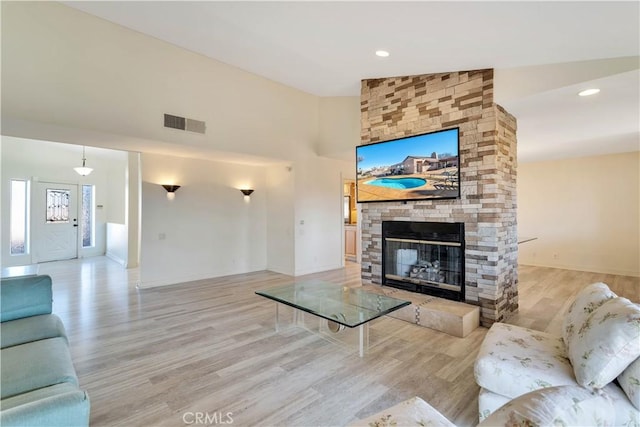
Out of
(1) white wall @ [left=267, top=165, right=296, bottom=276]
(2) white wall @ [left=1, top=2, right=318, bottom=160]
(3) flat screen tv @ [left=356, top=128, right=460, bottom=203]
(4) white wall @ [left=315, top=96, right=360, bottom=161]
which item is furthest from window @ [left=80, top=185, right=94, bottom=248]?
(3) flat screen tv @ [left=356, top=128, right=460, bottom=203]

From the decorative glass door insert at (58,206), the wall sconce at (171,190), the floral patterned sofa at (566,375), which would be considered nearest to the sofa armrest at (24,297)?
the floral patterned sofa at (566,375)

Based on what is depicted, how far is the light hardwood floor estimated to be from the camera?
2.11 meters

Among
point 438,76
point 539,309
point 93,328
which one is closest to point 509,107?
point 438,76

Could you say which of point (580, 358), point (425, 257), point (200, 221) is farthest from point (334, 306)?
point (200, 221)

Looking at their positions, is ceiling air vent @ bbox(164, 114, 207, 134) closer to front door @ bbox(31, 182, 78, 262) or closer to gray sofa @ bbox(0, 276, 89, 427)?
gray sofa @ bbox(0, 276, 89, 427)

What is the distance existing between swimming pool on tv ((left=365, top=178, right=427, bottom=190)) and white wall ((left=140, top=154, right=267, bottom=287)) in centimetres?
326

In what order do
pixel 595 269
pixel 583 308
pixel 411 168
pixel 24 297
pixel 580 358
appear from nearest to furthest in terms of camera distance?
pixel 580 358 → pixel 583 308 → pixel 24 297 → pixel 411 168 → pixel 595 269

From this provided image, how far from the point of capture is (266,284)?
568 centimetres

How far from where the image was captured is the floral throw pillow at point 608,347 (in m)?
1.47

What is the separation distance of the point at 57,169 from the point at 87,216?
5.34 feet

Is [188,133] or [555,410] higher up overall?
[188,133]

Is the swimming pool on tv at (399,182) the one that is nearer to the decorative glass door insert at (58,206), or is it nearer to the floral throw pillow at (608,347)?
the floral throw pillow at (608,347)

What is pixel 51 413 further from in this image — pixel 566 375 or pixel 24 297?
pixel 566 375

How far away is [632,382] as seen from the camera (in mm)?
1465
